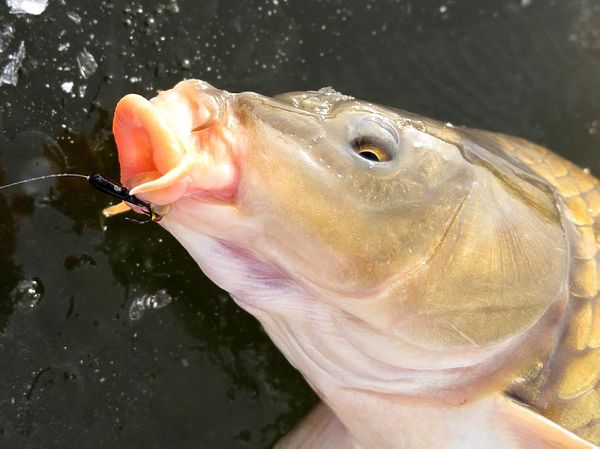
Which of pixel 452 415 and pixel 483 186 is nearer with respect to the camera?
pixel 483 186

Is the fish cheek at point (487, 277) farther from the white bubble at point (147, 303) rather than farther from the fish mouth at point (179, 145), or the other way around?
the white bubble at point (147, 303)

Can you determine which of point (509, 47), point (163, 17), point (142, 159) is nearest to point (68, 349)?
point (142, 159)

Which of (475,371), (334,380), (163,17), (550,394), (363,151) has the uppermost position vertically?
(163,17)

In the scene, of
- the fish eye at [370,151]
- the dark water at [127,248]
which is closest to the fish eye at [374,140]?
the fish eye at [370,151]

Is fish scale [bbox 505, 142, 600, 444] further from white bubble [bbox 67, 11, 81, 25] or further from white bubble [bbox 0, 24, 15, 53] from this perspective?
white bubble [bbox 0, 24, 15, 53]

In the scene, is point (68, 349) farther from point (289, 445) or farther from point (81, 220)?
point (289, 445)

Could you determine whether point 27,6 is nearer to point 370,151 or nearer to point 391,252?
point 370,151
